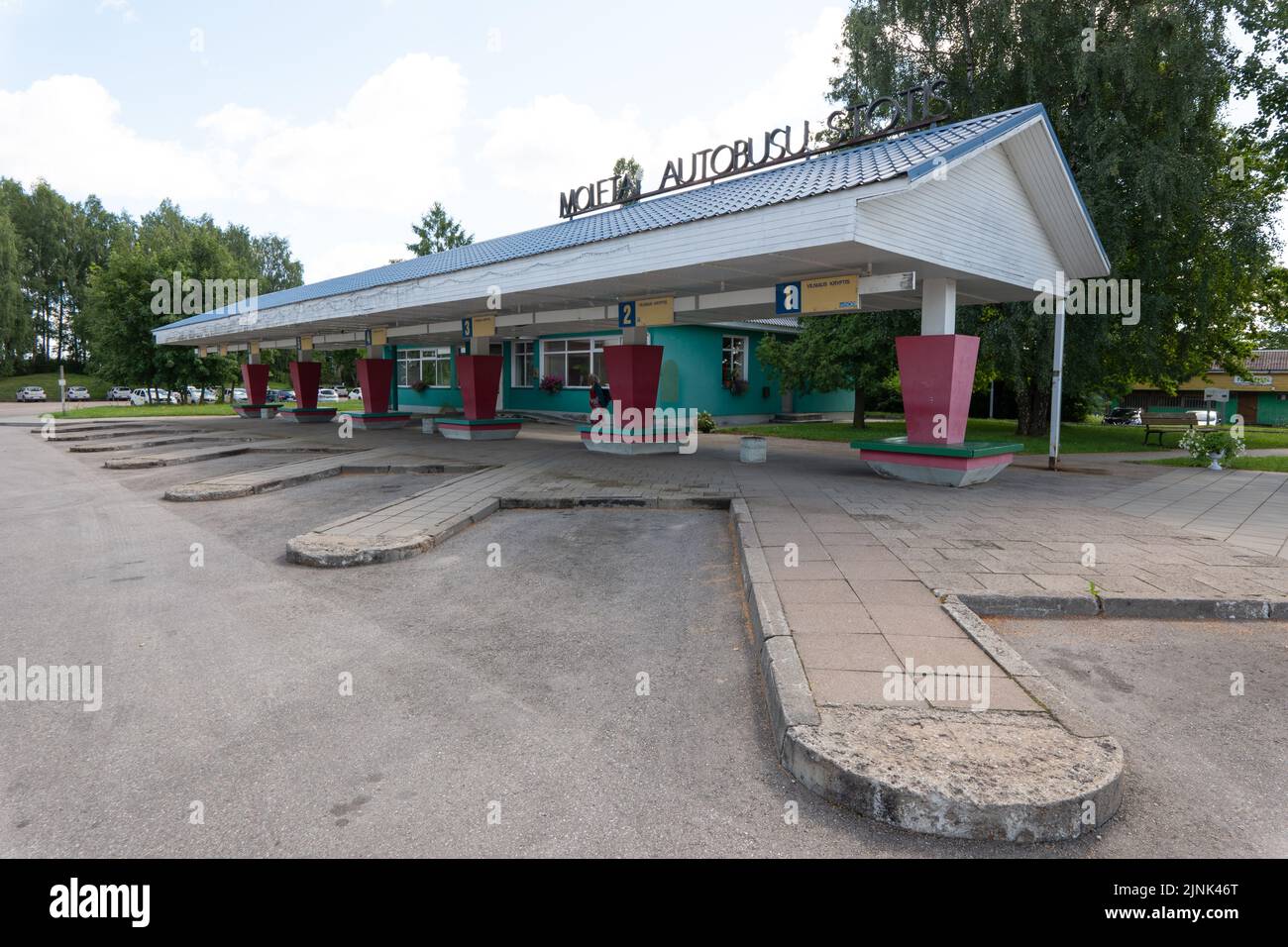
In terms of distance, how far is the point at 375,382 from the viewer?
77.8 ft

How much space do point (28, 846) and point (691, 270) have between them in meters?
10.3

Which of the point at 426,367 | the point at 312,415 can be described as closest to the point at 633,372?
the point at 312,415

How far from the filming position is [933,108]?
19.5 meters

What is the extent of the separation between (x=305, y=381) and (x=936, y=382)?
963 inches

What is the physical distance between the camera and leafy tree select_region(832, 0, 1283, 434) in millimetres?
15961

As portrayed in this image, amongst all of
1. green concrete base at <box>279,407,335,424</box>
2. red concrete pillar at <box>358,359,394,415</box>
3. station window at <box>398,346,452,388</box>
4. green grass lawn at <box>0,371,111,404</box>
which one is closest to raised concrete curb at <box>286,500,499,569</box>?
red concrete pillar at <box>358,359,394,415</box>

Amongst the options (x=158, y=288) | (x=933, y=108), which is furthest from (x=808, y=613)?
(x=158, y=288)

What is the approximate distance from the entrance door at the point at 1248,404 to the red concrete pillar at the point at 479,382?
153 ft

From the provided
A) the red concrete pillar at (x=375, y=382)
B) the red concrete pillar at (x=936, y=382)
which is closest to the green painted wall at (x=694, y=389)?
the red concrete pillar at (x=375, y=382)

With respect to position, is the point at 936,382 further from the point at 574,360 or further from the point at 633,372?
the point at 574,360

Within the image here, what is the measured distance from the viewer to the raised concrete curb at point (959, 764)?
102 inches

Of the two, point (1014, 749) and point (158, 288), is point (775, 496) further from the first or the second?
point (158, 288)

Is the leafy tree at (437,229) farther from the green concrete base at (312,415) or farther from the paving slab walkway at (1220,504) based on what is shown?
the paving slab walkway at (1220,504)

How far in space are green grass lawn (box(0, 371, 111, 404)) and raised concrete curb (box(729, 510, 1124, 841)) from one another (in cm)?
6877
